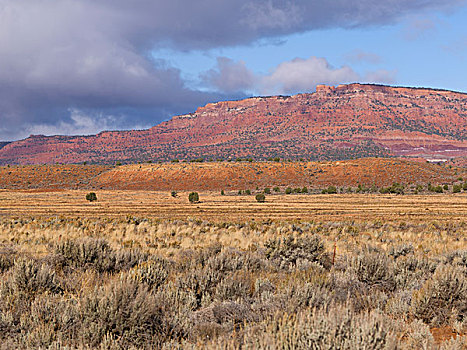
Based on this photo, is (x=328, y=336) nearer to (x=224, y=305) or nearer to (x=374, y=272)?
(x=224, y=305)

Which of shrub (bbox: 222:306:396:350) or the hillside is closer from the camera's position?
shrub (bbox: 222:306:396:350)

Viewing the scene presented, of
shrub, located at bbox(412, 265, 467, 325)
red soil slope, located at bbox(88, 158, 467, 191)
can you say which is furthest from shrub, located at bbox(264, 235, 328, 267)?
red soil slope, located at bbox(88, 158, 467, 191)

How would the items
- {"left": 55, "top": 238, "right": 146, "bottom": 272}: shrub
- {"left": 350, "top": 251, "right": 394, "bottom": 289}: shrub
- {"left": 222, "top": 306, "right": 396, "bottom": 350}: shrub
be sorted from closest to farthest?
1. {"left": 222, "top": 306, "right": 396, "bottom": 350}: shrub
2. {"left": 350, "top": 251, "right": 394, "bottom": 289}: shrub
3. {"left": 55, "top": 238, "right": 146, "bottom": 272}: shrub

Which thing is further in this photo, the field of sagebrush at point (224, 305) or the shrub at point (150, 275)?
the shrub at point (150, 275)

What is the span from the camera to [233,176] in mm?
94688

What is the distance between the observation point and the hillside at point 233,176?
8719 cm

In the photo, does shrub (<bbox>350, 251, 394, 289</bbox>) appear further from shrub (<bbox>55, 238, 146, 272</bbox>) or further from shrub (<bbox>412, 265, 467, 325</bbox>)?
shrub (<bbox>55, 238, 146, 272</bbox>)

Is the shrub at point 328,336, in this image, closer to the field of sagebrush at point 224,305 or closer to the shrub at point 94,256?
the field of sagebrush at point 224,305

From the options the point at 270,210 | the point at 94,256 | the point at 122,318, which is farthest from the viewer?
the point at 270,210

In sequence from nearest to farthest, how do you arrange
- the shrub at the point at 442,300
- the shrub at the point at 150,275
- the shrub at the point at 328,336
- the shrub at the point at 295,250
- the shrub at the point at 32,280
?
the shrub at the point at 328,336 < the shrub at the point at 442,300 < the shrub at the point at 32,280 < the shrub at the point at 150,275 < the shrub at the point at 295,250

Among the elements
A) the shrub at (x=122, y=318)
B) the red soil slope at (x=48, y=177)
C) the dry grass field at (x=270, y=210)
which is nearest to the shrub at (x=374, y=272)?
the shrub at (x=122, y=318)

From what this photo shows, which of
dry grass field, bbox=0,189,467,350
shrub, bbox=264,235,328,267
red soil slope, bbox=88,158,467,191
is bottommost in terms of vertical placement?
shrub, bbox=264,235,328,267

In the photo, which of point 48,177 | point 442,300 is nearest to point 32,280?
point 442,300

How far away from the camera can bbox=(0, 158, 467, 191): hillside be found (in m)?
87.2
